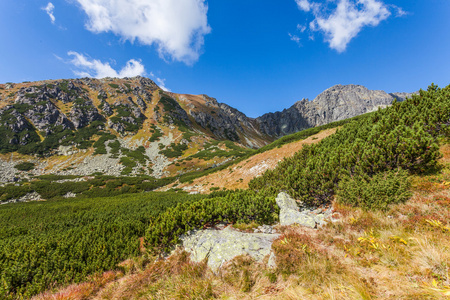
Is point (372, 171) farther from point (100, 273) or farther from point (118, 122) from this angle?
point (118, 122)

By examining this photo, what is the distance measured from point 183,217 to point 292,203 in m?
5.49

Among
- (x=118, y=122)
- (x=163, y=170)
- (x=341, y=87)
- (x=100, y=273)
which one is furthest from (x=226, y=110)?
(x=100, y=273)

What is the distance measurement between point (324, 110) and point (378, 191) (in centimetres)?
21173

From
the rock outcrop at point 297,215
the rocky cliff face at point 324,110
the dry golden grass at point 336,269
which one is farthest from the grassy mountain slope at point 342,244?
the rocky cliff face at point 324,110

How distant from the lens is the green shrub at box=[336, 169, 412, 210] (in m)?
5.57

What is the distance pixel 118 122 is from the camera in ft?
256

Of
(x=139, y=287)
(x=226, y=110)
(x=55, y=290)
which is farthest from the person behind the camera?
(x=226, y=110)

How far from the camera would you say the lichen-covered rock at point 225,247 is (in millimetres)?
4887

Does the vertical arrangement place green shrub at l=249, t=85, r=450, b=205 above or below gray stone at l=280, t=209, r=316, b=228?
above

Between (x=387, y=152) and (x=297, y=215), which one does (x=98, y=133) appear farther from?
(x=387, y=152)

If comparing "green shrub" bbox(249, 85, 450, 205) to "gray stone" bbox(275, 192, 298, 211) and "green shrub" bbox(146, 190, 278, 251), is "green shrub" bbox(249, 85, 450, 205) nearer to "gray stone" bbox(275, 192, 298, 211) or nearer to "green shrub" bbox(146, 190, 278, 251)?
"gray stone" bbox(275, 192, 298, 211)

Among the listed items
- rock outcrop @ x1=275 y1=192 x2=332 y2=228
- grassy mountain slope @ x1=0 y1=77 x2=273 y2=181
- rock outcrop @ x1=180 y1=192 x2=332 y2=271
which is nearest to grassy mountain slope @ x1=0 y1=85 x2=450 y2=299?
rock outcrop @ x1=180 y1=192 x2=332 y2=271

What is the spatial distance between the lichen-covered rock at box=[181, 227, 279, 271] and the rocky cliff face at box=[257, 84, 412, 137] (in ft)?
555

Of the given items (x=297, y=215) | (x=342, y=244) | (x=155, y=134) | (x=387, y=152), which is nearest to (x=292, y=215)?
(x=297, y=215)
